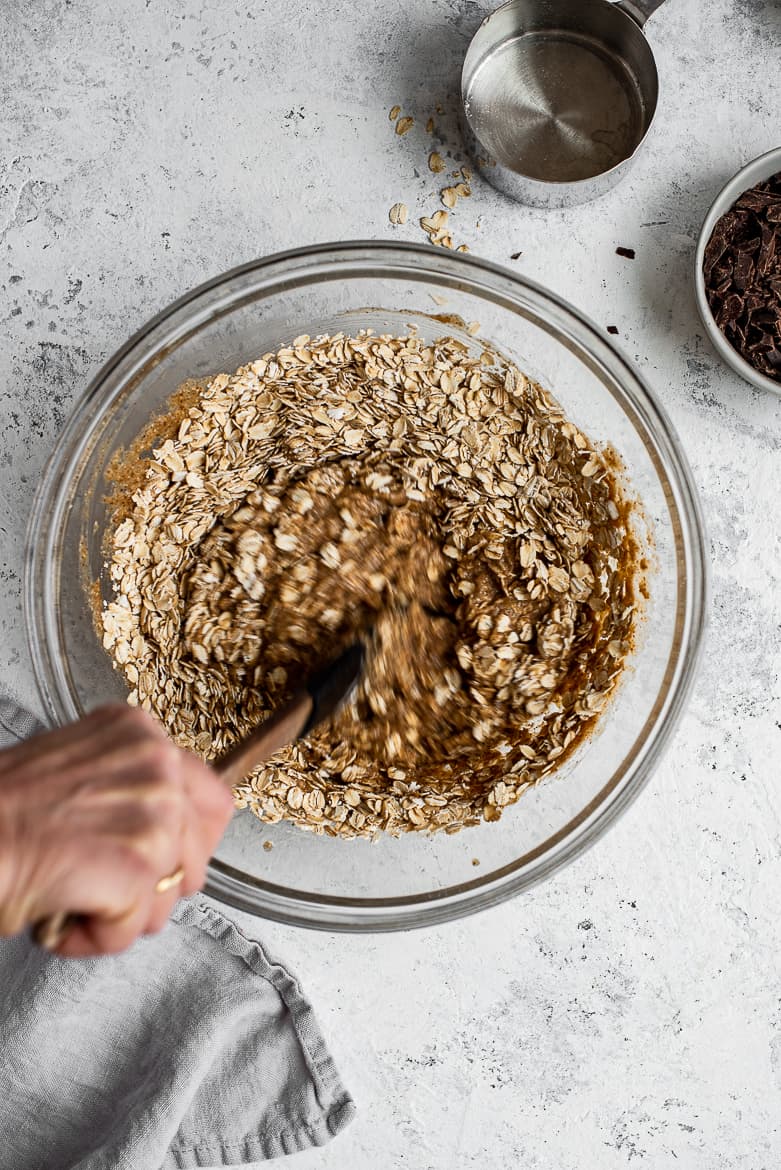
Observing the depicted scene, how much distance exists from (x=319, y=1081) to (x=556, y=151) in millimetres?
1566

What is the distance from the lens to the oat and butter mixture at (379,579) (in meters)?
1.42

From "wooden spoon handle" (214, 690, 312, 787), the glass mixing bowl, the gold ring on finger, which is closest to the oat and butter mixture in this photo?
the glass mixing bowl

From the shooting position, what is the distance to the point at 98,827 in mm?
799

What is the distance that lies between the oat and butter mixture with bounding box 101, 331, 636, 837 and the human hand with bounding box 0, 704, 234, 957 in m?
0.57

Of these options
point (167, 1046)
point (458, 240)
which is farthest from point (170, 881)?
point (458, 240)

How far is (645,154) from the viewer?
157cm

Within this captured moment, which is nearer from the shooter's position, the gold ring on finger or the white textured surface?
the gold ring on finger

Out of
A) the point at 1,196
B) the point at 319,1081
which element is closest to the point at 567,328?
the point at 1,196

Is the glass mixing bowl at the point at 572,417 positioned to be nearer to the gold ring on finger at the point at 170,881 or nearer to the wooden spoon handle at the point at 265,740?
the wooden spoon handle at the point at 265,740

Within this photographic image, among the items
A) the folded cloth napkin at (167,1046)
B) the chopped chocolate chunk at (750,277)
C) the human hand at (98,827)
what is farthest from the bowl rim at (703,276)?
the folded cloth napkin at (167,1046)

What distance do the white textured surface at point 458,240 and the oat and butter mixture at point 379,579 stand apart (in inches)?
9.5

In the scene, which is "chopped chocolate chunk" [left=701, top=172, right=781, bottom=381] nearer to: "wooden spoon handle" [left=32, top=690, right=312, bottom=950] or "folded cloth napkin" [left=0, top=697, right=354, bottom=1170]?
"wooden spoon handle" [left=32, top=690, right=312, bottom=950]

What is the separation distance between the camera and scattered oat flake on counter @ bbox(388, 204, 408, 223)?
1.55 m

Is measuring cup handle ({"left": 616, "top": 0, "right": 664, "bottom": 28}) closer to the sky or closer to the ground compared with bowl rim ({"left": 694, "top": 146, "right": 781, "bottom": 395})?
closer to the sky
